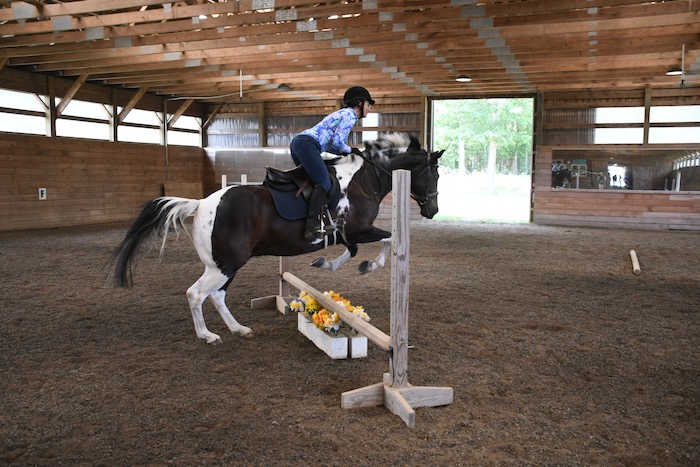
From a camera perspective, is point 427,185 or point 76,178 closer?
point 427,185

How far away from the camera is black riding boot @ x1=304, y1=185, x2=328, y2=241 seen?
13.2 ft

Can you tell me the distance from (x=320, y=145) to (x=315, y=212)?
50 centimetres

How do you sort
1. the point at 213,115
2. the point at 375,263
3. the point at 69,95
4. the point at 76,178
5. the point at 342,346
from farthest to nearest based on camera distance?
the point at 213,115
the point at 76,178
the point at 69,95
the point at 375,263
the point at 342,346

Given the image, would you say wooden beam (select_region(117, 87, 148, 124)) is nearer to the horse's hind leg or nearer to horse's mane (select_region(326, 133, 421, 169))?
horse's mane (select_region(326, 133, 421, 169))

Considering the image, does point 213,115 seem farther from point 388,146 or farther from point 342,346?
point 342,346

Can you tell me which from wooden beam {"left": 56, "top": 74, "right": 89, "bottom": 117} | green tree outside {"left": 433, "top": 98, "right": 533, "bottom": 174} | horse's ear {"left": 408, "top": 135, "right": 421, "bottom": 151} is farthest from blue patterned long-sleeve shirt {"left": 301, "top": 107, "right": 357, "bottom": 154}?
green tree outside {"left": 433, "top": 98, "right": 533, "bottom": 174}

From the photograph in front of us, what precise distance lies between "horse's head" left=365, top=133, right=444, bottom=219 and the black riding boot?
2.12 feet

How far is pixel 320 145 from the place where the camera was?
4059 mm

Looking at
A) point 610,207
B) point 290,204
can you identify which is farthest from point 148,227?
point 610,207

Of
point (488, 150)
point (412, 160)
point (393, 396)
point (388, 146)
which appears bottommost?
point (393, 396)

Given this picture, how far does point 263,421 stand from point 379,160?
2.47 m

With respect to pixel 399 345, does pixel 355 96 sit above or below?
above

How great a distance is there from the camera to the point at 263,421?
8.79 feet

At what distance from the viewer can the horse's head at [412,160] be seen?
4.54 metres
